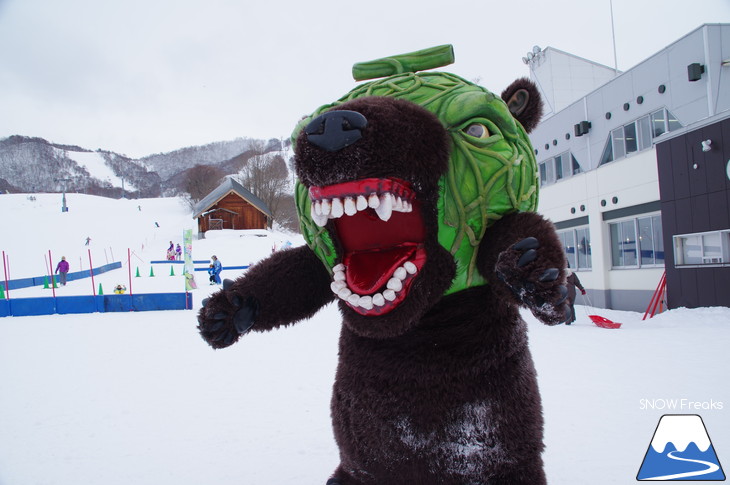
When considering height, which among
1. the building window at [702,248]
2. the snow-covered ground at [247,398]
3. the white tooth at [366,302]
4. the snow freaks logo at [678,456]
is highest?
the white tooth at [366,302]

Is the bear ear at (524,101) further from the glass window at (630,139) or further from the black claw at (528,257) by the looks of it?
the glass window at (630,139)

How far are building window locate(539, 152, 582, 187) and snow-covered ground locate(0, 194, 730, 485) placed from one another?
5548 mm

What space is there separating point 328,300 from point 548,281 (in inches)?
33.9

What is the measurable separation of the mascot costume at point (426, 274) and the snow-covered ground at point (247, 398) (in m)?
1.10

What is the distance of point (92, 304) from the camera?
33.1ft

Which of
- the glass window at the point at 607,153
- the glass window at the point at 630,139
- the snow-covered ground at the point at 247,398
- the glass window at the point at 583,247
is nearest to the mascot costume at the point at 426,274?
the snow-covered ground at the point at 247,398

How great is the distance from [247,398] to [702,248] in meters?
8.51

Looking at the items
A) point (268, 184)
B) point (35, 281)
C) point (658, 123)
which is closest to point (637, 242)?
point (658, 123)

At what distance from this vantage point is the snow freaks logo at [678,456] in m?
2.14

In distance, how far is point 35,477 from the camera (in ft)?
8.55

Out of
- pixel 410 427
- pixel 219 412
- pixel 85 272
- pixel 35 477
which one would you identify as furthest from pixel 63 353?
pixel 85 272

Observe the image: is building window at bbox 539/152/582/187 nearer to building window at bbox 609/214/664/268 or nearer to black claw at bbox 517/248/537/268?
building window at bbox 609/214/664/268

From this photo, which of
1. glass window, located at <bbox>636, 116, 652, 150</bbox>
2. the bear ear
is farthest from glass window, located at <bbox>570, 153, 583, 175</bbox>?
the bear ear

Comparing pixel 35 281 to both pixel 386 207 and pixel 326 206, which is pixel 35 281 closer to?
pixel 326 206
